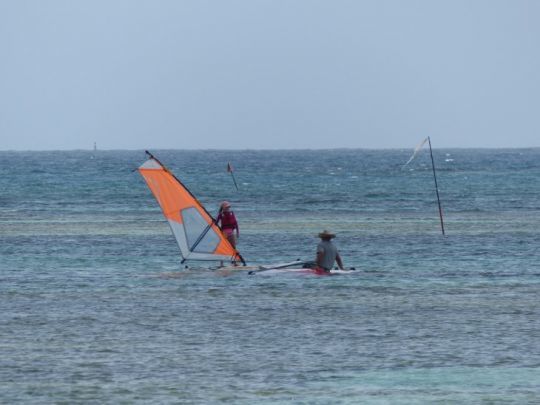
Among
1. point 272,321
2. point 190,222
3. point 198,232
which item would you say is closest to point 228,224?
point 198,232

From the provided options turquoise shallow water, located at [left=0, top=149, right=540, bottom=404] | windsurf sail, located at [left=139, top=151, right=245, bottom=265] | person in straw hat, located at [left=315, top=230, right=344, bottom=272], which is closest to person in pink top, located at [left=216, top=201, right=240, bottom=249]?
windsurf sail, located at [left=139, top=151, right=245, bottom=265]

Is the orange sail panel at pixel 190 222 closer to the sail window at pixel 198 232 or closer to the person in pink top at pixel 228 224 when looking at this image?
the sail window at pixel 198 232

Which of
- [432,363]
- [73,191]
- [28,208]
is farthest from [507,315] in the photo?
→ [73,191]

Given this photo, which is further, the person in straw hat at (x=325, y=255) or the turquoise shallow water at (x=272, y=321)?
the person in straw hat at (x=325, y=255)

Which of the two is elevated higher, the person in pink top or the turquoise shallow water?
the person in pink top

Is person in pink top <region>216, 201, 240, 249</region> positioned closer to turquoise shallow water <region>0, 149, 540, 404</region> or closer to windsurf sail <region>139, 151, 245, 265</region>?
windsurf sail <region>139, 151, 245, 265</region>

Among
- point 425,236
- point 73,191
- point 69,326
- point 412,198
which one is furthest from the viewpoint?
point 73,191

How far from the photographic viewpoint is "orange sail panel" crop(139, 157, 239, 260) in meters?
34.8

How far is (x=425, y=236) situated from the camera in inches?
1946

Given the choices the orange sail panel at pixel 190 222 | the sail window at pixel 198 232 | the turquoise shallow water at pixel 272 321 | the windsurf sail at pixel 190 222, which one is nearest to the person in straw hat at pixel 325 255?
the turquoise shallow water at pixel 272 321

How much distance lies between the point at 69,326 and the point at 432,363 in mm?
7168

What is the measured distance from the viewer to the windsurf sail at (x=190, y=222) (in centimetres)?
3475

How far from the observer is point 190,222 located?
34969 millimetres

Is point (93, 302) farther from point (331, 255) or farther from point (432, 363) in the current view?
point (432, 363)
